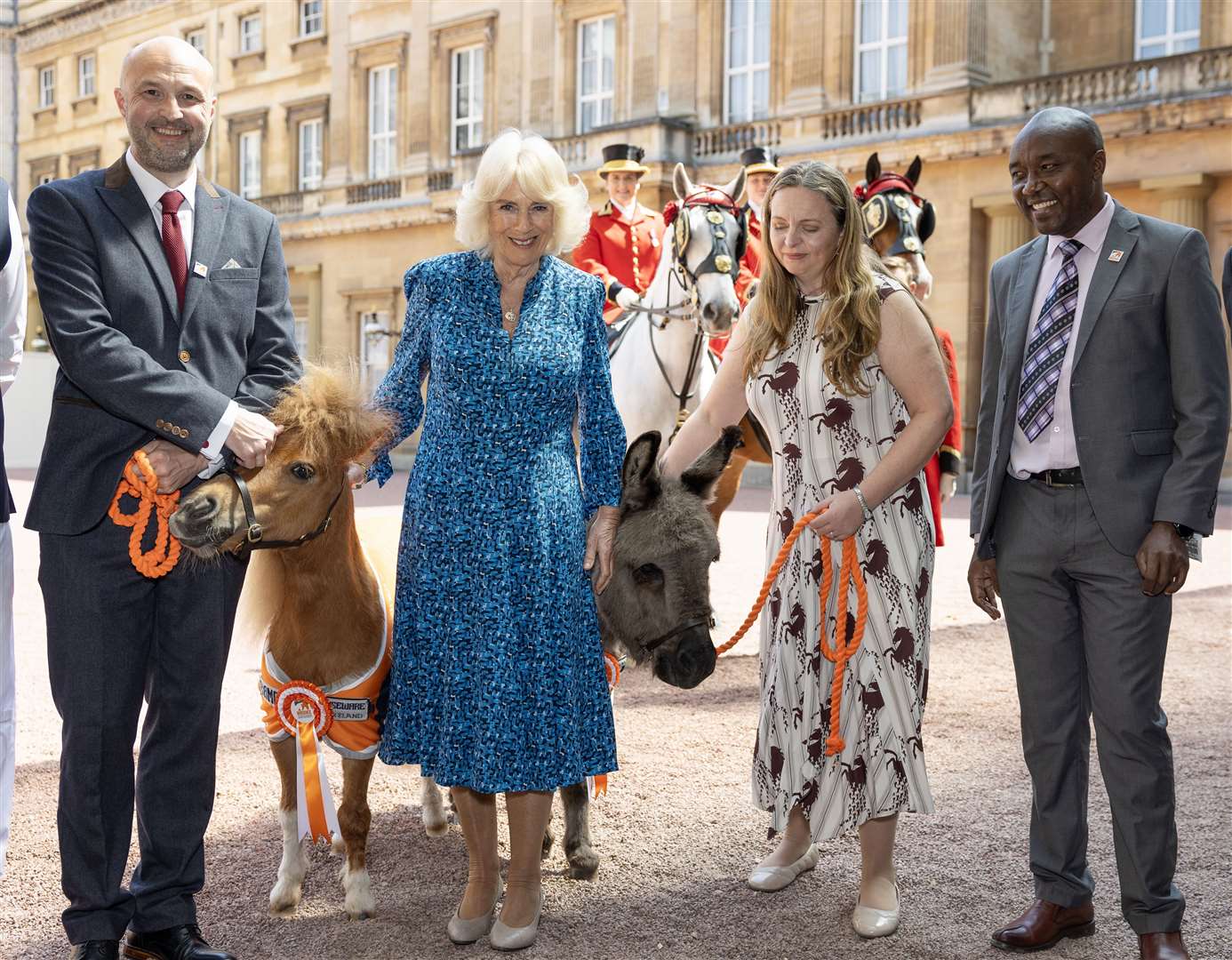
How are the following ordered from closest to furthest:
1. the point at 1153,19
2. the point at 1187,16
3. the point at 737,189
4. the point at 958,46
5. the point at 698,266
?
the point at 698,266, the point at 737,189, the point at 1187,16, the point at 1153,19, the point at 958,46

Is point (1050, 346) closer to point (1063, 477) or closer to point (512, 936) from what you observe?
point (1063, 477)

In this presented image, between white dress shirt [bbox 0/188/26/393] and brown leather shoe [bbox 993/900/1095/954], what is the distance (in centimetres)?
309

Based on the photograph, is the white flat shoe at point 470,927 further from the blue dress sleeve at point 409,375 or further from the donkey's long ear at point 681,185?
the donkey's long ear at point 681,185

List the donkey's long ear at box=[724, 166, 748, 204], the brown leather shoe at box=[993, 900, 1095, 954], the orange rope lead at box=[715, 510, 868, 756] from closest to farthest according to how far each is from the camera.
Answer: the brown leather shoe at box=[993, 900, 1095, 954] → the orange rope lead at box=[715, 510, 868, 756] → the donkey's long ear at box=[724, 166, 748, 204]

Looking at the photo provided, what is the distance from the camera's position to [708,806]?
490cm

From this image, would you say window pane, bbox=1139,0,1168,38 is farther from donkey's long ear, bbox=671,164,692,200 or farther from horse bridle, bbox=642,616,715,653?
horse bridle, bbox=642,616,715,653

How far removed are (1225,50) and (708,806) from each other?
1694cm

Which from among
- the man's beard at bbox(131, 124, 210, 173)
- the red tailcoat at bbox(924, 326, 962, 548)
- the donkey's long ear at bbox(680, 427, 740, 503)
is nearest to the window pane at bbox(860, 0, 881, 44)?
the red tailcoat at bbox(924, 326, 962, 548)

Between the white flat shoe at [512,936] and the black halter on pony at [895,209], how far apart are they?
5.02m

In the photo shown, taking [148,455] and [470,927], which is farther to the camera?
[470,927]

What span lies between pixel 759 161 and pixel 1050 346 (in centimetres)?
763

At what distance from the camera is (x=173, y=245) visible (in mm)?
3367

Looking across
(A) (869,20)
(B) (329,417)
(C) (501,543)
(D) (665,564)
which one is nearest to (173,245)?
(B) (329,417)

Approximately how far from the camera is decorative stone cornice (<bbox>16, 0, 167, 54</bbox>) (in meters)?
38.6
